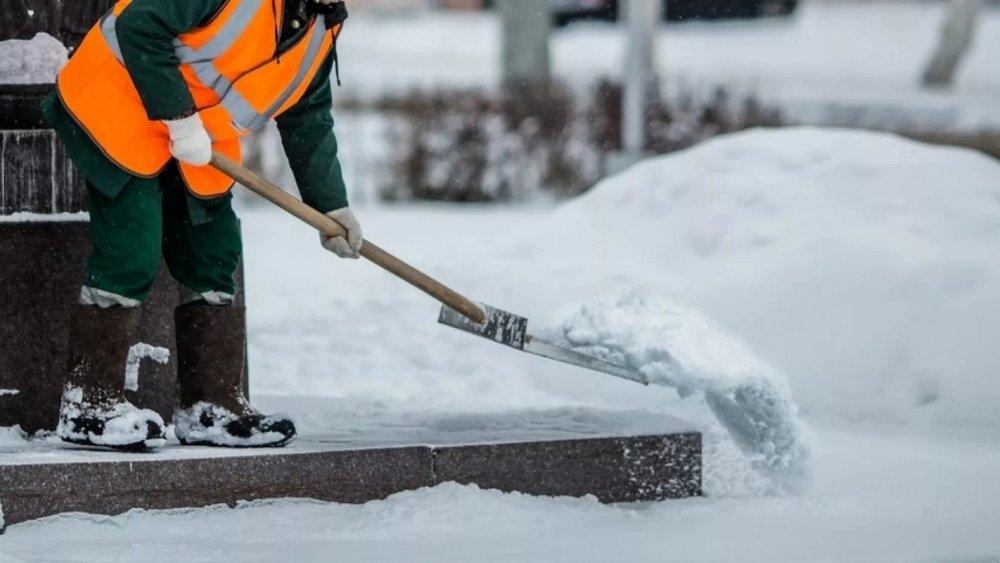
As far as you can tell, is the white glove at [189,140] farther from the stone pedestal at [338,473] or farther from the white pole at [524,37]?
the white pole at [524,37]

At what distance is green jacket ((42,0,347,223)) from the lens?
13.1 feet

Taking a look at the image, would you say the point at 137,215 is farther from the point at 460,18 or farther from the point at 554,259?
the point at 460,18

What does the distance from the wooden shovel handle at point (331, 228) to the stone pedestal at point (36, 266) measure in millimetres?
582

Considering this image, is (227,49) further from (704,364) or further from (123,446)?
(704,364)

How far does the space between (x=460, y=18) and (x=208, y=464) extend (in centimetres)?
3002

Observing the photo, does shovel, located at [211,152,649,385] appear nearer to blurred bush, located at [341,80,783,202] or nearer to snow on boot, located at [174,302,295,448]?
snow on boot, located at [174,302,295,448]

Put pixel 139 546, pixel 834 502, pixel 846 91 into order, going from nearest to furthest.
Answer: pixel 139 546, pixel 834 502, pixel 846 91

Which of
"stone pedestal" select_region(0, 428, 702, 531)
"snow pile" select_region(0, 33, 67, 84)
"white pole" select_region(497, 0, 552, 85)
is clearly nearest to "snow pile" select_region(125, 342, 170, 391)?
"stone pedestal" select_region(0, 428, 702, 531)

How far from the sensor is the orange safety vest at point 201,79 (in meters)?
4.09

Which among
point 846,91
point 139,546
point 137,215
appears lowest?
point 846,91

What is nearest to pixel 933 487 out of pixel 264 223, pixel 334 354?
pixel 334 354

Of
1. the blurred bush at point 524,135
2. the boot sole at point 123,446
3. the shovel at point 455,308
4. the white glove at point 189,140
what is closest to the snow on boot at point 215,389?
the boot sole at point 123,446

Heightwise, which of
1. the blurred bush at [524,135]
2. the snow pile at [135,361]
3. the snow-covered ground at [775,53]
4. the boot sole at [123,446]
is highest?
the snow pile at [135,361]

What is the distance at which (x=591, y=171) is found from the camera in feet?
40.3
